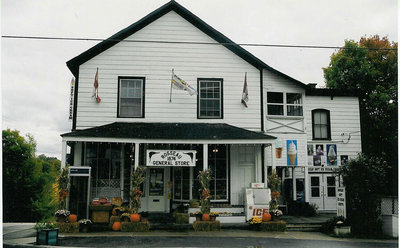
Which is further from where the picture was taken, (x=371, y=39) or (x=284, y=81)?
(x=371, y=39)

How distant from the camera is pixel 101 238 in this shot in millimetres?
11625

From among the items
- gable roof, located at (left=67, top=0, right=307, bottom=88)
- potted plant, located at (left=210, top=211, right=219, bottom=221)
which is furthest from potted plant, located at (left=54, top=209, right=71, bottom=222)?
gable roof, located at (left=67, top=0, right=307, bottom=88)

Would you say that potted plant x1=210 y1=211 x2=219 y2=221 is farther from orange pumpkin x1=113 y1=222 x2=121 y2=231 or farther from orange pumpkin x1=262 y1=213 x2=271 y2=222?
orange pumpkin x1=113 y1=222 x2=121 y2=231

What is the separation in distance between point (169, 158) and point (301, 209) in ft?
21.9

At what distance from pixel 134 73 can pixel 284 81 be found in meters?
6.82

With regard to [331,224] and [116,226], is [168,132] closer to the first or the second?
[116,226]

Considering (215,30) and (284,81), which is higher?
(215,30)

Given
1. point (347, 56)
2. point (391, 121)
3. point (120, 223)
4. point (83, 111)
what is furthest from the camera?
point (347, 56)

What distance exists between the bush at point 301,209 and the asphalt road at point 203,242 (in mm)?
4797

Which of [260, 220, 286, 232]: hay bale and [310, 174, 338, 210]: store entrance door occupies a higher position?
[310, 174, 338, 210]: store entrance door

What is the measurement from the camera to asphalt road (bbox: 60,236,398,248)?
418 inches

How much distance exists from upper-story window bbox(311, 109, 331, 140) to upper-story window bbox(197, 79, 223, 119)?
5.80m

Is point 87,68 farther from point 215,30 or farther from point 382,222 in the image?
point 382,222

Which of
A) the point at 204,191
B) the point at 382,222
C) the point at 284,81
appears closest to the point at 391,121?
the point at 284,81
